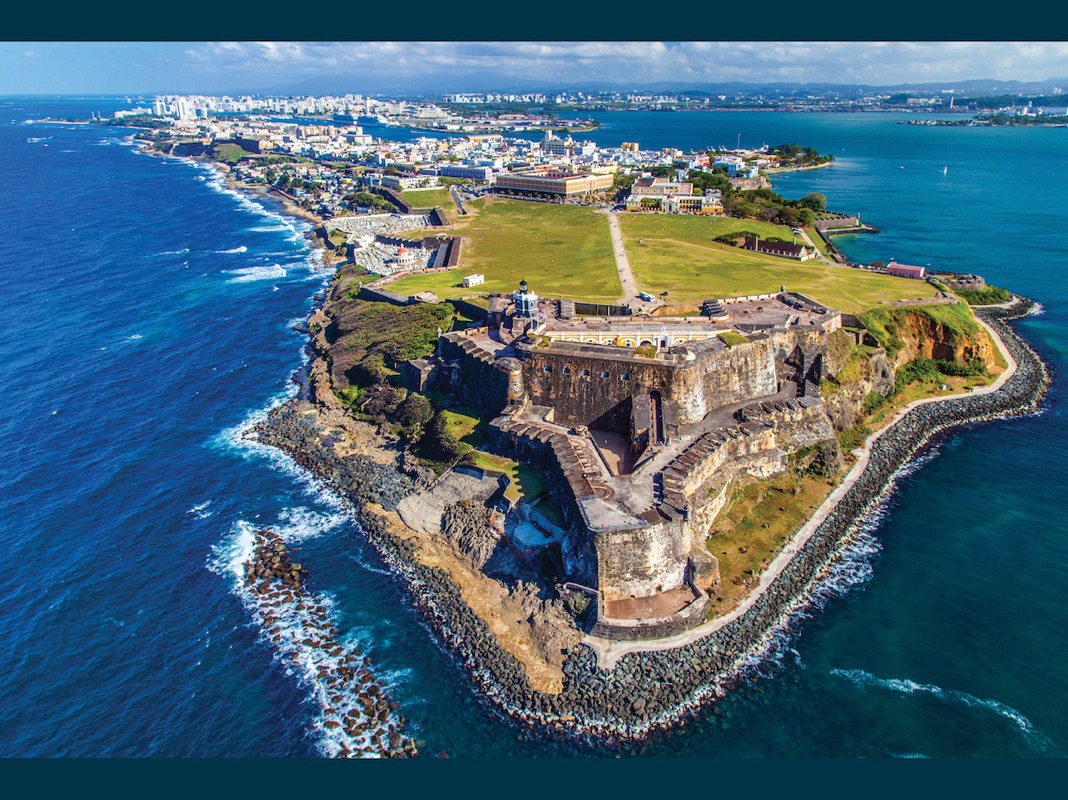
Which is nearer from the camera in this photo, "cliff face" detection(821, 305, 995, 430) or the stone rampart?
the stone rampart

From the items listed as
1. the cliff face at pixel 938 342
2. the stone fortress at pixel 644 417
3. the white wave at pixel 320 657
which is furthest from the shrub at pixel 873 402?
the white wave at pixel 320 657

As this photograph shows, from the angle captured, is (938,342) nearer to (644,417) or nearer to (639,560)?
(644,417)

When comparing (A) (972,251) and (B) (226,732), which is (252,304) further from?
(A) (972,251)

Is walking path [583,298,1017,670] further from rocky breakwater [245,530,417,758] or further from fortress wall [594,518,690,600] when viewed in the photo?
rocky breakwater [245,530,417,758]

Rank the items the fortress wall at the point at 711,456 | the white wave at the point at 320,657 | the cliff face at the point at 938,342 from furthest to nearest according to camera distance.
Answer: the cliff face at the point at 938,342
the fortress wall at the point at 711,456
the white wave at the point at 320,657

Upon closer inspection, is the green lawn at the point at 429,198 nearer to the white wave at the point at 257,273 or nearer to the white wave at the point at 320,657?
the white wave at the point at 257,273

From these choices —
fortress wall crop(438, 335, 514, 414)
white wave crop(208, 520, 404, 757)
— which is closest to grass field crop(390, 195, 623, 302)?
fortress wall crop(438, 335, 514, 414)
